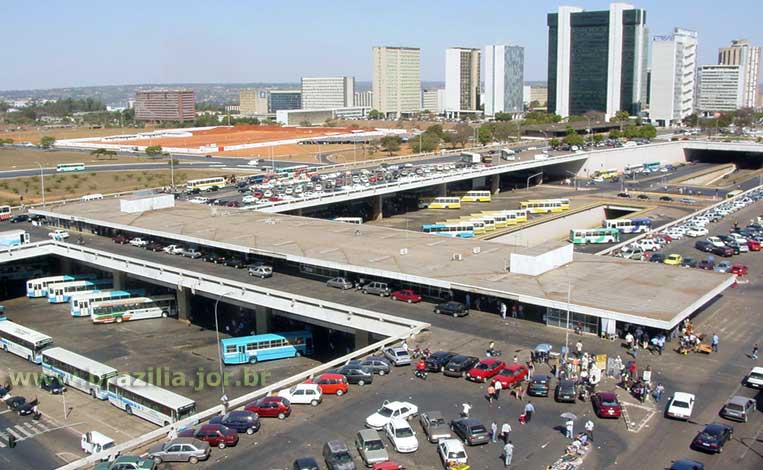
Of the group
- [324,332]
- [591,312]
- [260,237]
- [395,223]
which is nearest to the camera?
[591,312]

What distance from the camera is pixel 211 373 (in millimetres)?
25516

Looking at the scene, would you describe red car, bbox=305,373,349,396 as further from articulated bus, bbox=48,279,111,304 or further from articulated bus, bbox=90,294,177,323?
articulated bus, bbox=48,279,111,304

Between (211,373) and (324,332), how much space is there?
4.46 m

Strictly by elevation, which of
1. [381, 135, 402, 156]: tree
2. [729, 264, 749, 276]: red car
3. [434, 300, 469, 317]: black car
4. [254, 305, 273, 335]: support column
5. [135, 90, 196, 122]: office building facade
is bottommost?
[254, 305, 273, 335]: support column

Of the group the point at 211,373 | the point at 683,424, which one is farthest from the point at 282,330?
the point at 683,424

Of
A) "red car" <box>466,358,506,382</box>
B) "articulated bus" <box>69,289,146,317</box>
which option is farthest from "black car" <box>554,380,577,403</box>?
"articulated bus" <box>69,289,146,317</box>

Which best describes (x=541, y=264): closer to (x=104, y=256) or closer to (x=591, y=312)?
(x=591, y=312)

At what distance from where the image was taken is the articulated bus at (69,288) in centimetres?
3472

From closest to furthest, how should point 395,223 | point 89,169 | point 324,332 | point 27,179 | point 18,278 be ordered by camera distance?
point 324,332
point 18,278
point 395,223
point 27,179
point 89,169

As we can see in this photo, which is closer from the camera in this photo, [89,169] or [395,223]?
[395,223]

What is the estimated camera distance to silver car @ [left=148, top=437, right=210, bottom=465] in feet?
48.4

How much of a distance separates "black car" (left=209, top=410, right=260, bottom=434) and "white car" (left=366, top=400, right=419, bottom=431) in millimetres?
2444

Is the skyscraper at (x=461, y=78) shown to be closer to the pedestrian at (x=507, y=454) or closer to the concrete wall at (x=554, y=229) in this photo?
the concrete wall at (x=554, y=229)

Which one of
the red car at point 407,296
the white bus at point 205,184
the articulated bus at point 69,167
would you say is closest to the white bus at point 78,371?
the red car at point 407,296
